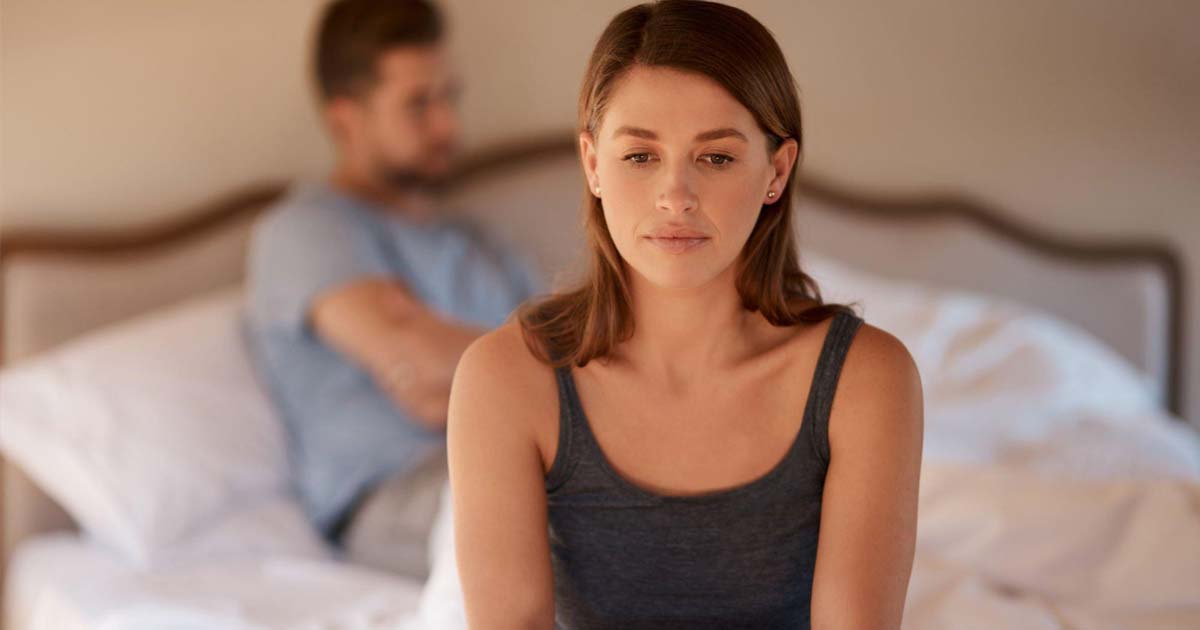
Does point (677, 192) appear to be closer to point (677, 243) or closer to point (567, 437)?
point (677, 243)

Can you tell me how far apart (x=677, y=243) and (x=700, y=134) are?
0.09 metres

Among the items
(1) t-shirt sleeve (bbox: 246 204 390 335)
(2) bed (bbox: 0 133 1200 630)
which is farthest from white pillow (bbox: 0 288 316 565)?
(1) t-shirt sleeve (bbox: 246 204 390 335)

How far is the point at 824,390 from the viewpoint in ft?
3.80

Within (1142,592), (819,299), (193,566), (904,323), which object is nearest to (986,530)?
(1142,592)

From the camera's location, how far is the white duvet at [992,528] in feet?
4.83

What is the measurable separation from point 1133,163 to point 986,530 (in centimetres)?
125

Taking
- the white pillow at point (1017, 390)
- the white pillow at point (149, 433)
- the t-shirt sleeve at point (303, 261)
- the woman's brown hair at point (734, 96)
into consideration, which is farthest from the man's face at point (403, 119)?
the woman's brown hair at point (734, 96)

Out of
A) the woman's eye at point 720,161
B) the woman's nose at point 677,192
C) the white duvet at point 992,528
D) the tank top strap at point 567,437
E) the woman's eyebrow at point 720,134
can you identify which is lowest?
the white duvet at point 992,528

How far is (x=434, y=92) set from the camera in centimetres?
227

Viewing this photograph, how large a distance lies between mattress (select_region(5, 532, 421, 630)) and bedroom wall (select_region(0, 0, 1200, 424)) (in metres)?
0.60

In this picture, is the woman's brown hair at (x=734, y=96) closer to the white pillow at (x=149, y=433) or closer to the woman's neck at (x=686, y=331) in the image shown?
the woman's neck at (x=686, y=331)

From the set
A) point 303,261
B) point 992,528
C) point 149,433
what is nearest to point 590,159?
point 992,528

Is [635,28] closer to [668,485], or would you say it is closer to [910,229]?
[668,485]

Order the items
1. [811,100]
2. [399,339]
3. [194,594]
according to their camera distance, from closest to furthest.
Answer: [194,594]
[399,339]
[811,100]
